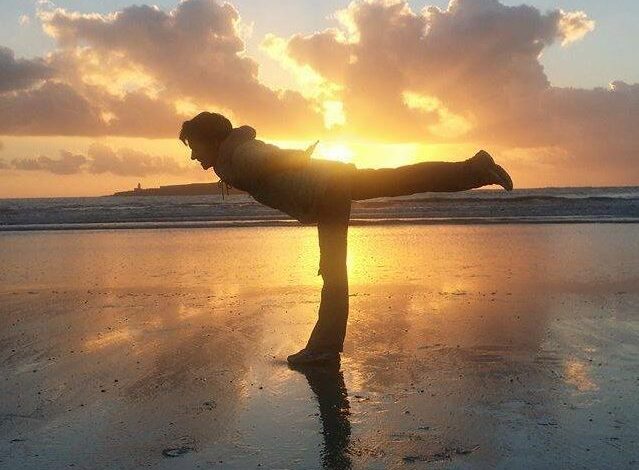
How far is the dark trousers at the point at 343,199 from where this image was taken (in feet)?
13.1

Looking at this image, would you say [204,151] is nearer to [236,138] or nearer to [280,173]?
[236,138]

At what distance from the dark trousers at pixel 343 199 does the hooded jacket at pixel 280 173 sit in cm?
8

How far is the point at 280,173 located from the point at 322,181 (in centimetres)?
27

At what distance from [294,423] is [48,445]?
110 centimetres

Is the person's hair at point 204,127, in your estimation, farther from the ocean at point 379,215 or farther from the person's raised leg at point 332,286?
the ocean at point 379,215

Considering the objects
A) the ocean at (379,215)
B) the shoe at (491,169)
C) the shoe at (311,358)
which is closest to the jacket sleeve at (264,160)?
the shoe at (491,169)

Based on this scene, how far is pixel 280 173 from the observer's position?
4258 millimetres

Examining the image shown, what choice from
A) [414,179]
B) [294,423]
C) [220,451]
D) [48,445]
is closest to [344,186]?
[414,179]

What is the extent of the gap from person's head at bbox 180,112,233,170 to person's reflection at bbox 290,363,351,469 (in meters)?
1.54

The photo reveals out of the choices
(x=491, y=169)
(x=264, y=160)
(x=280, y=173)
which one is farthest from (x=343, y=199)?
(x=491, y=169)

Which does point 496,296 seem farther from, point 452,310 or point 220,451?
point 220,451

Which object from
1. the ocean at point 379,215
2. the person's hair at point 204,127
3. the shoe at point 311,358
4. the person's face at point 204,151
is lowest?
the shoe at point 311,358

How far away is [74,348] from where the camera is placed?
5.00m

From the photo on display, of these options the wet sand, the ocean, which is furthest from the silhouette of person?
the ocean
